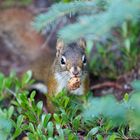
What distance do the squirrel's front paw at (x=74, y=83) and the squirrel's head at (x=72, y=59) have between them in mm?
50

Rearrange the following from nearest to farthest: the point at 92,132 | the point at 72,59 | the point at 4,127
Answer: the point at 4,127 < the point at 92,132 < the point at 72,59

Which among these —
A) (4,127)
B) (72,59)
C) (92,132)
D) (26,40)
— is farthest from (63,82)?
(26,40)

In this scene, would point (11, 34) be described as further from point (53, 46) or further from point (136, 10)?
point (136, 10)

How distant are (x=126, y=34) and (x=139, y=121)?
2.48m

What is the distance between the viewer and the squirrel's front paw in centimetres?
331

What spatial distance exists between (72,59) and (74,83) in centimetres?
19

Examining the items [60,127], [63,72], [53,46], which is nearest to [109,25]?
[60,127]

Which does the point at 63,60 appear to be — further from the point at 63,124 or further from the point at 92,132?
the point at 92,132

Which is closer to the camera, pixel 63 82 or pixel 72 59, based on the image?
pixel 72 59

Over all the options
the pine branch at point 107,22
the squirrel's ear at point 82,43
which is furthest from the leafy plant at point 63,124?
the pine branch at point 107,22

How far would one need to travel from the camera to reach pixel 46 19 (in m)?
2.26

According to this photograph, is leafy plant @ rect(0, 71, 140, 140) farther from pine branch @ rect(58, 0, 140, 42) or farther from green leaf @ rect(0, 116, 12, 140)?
pine branch @ rect(58, 0, 140, 42)

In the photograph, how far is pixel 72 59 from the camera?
3.26 metres

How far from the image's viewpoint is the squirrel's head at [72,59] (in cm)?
323
